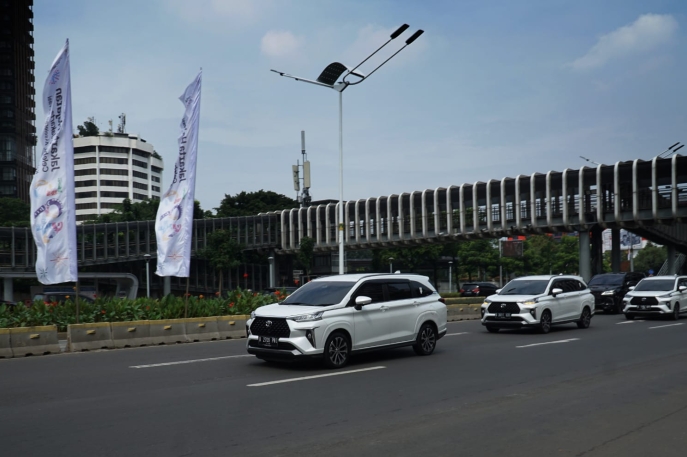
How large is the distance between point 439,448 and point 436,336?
853cm

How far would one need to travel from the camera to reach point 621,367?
13.5 metres

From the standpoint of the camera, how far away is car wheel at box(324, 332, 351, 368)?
12969mm

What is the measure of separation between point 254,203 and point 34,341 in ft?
259

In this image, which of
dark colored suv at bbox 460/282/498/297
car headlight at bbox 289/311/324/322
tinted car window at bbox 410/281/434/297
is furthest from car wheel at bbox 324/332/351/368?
dark colored suv at bbox 460/282/498/297

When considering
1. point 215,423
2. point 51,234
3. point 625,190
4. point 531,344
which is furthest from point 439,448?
point 625,190

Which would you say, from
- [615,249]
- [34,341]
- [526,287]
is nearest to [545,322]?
[526,287]

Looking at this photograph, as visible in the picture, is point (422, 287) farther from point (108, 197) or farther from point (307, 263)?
point (108, 197)

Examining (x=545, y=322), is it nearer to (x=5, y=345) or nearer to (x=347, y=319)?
(x=347, y=319)

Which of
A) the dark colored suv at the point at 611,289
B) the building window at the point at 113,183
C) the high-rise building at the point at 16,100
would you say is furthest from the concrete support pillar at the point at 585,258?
the building window at the point at 113,183

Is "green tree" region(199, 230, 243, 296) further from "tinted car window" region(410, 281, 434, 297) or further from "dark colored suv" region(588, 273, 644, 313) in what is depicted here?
"tinted car window" region(410, 281, 434, 297)

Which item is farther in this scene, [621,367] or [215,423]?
[621,367]

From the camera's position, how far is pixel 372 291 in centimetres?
1423

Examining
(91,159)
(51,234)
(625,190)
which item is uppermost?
(91,159)

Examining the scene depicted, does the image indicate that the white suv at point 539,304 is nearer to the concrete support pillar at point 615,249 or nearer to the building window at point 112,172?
the concrete support pillar at point 615,249
